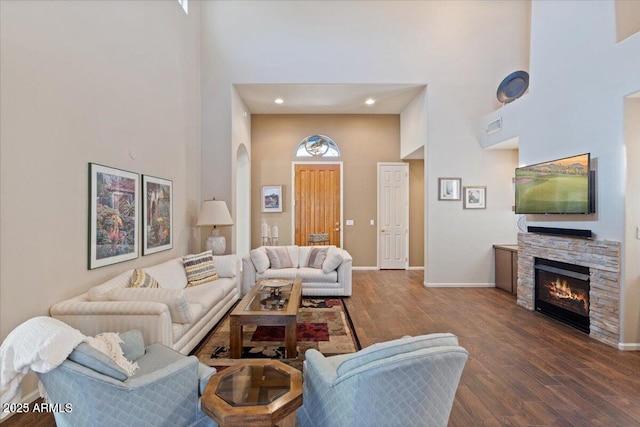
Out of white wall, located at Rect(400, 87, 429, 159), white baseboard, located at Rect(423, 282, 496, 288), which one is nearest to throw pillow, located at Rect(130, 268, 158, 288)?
white baseboard, located at Rect(423, 282, 496, 288)

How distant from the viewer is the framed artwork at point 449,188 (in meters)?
5.50

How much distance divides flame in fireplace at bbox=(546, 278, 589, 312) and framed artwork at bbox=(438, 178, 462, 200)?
2031 millimetres

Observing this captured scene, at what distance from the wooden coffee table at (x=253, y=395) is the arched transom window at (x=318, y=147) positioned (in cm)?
575

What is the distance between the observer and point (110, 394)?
4.85ft

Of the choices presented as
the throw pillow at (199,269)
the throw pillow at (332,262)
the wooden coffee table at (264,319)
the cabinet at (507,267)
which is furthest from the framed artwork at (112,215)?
the cabinet at (507,267)

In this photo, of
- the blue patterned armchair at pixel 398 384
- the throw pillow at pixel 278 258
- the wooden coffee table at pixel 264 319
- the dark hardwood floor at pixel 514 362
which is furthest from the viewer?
the throw pillow at pixel 278 258

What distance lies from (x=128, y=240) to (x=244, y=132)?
365 cm

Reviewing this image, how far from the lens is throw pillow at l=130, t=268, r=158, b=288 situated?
2.98 m

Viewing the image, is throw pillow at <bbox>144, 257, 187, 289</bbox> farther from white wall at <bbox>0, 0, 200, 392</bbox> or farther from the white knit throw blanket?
the white knit throw blanket

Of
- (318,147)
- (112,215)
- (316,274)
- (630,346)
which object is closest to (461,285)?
(630,346)

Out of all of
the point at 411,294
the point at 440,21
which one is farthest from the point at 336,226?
the point at 440,21

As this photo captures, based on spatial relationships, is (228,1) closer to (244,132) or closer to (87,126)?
(244,132)

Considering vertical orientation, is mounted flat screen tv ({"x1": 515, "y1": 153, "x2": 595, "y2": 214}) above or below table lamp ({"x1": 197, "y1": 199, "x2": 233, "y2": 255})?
above

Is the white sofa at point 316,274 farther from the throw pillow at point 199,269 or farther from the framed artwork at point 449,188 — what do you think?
the framed artwork at point 449,188
